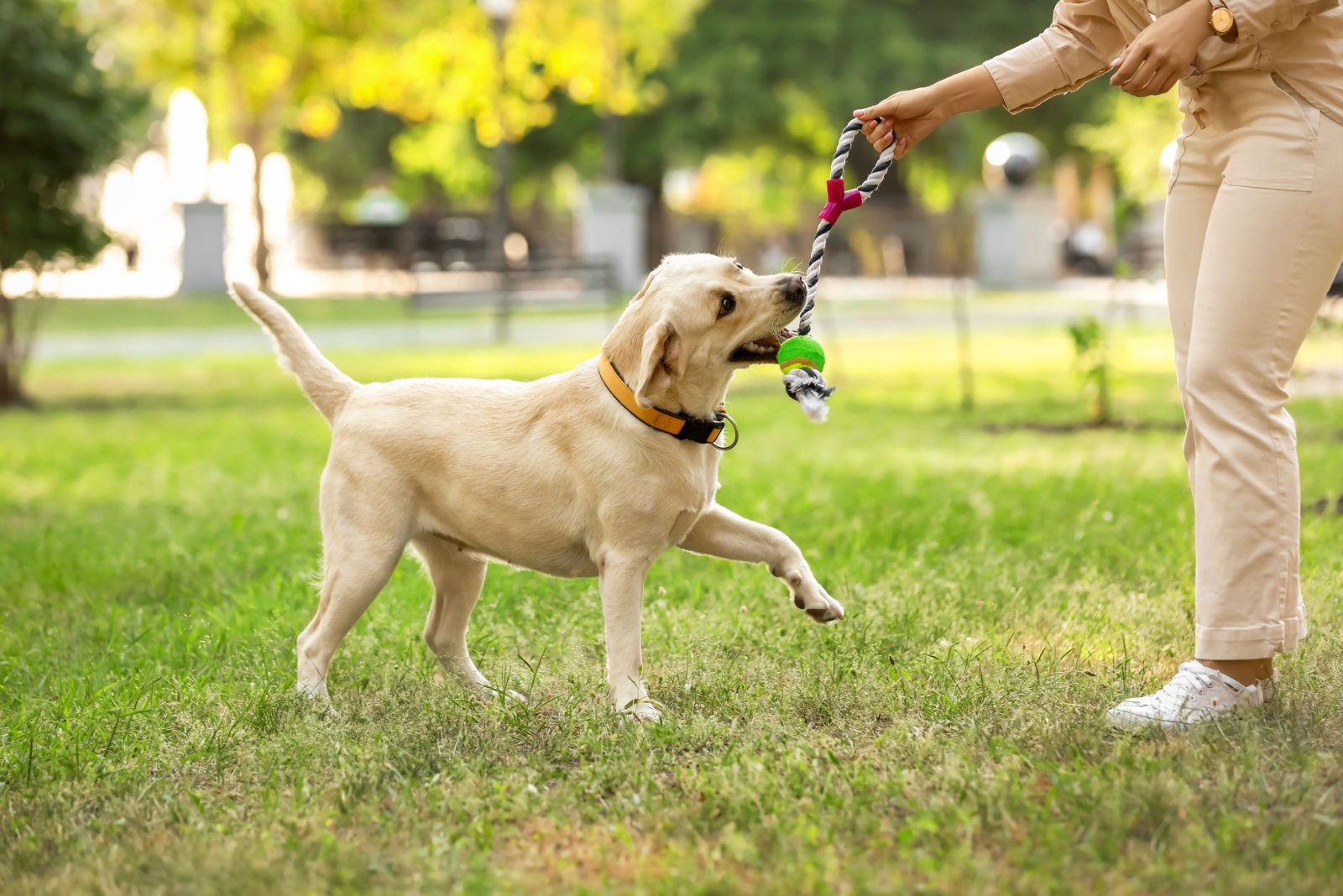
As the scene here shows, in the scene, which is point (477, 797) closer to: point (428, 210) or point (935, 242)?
point (935, 242)

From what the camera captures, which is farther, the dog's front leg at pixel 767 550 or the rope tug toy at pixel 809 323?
the dog's front leg at pixel 767 550

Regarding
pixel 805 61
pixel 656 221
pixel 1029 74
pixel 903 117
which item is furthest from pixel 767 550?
pixel 656 221

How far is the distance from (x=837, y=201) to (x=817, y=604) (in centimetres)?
117

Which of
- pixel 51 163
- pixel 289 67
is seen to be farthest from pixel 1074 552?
pixel 289 67

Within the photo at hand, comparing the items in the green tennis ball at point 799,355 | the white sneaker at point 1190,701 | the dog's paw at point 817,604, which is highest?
the green tennis ball at point 799,355

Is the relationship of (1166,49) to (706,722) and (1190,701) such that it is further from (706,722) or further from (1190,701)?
(706,722)

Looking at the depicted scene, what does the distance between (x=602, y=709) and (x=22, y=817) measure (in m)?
1.46

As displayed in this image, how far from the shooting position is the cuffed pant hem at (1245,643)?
140 inches

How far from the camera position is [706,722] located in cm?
382

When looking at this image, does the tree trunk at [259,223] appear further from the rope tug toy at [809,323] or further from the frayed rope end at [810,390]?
the frayed rope end at [810,390]

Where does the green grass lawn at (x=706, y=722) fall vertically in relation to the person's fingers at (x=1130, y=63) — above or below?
below

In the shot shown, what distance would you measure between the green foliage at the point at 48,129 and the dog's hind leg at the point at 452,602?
895 centimetres

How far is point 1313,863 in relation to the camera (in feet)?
8.88

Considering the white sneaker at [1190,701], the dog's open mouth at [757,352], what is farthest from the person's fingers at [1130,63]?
the white sneaker at [1190,701]
